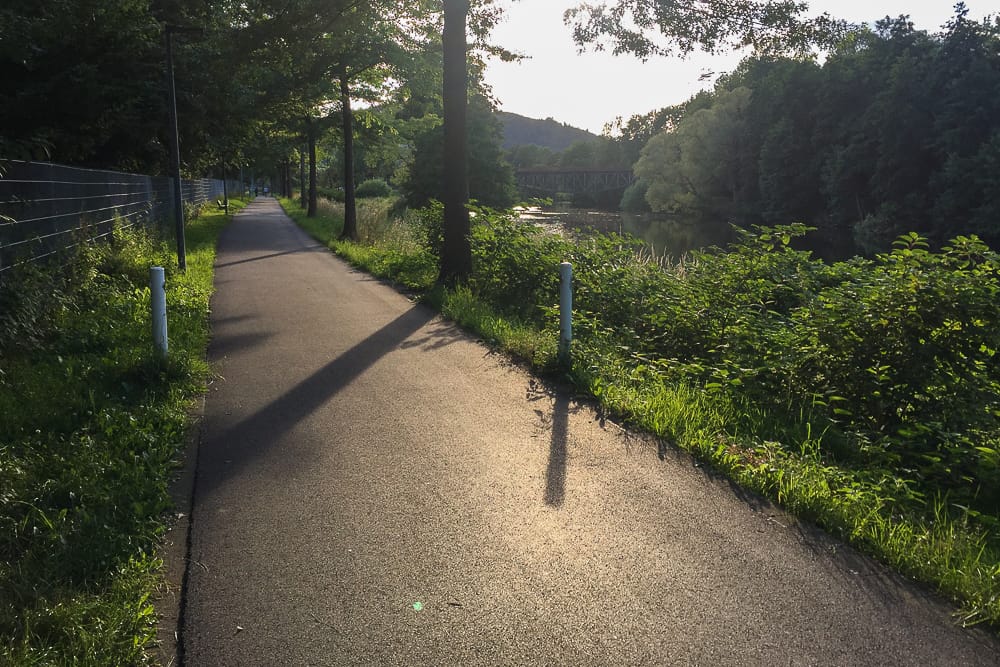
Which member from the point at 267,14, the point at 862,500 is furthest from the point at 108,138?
the point at 862,500

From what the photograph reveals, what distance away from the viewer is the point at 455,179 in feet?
40.9

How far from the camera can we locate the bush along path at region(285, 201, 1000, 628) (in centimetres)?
401

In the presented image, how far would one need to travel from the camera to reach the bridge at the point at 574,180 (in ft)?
354

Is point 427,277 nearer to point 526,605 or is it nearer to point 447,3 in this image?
point 447,3

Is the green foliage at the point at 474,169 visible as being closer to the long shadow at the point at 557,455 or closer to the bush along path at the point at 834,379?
the bush along path at the point at 834,379

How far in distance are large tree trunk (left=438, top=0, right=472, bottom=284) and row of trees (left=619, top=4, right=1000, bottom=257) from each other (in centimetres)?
1450

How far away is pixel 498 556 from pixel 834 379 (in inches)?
154

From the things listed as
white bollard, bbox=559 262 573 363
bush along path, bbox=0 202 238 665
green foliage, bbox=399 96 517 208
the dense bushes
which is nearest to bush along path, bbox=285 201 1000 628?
the dense bushes

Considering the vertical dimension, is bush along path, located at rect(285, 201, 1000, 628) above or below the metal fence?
below

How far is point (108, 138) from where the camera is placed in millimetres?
19016

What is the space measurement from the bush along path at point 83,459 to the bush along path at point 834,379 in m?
3.25

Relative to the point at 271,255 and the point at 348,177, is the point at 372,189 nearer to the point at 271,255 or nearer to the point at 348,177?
the point at 348,177

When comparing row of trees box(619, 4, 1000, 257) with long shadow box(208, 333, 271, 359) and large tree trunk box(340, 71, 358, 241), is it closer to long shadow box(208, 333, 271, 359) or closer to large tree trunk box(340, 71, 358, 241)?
large tree trunk box(340, 71, 358, 241)

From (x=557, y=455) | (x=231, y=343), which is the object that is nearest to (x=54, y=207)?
(x=231, y=343)
